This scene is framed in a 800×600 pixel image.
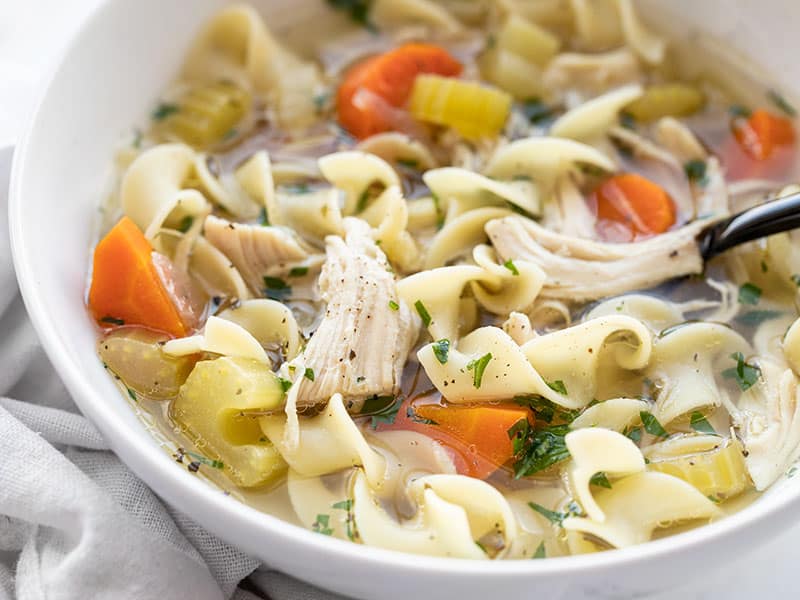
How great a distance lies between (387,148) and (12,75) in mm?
1527

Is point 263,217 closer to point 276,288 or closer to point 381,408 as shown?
point 276,288

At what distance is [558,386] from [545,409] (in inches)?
4.1

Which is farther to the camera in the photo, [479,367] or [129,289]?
[129,289]

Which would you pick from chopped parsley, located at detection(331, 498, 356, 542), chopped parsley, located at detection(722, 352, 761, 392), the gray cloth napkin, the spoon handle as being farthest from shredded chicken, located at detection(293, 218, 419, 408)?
the spoon handle

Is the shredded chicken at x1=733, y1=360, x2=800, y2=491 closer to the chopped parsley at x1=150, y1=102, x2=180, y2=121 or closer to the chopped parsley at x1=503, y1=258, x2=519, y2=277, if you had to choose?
the chopped parsley at x1=503, y1=258, x2=519, y2=277

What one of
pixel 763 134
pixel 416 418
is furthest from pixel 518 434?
pixel 763 134

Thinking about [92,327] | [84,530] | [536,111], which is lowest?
[84,530]

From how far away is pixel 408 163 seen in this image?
4.12 metres

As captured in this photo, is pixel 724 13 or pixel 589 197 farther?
pixel 724 13

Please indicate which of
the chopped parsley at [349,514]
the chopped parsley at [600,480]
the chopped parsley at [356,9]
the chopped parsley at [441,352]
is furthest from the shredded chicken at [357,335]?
the chopped parsley at [356,9]

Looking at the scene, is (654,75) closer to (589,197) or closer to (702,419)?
(589,197)

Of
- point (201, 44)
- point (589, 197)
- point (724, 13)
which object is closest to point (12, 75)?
point (201, 44)

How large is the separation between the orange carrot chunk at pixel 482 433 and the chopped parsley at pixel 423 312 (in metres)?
0.38

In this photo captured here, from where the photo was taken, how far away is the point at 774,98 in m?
4.41
